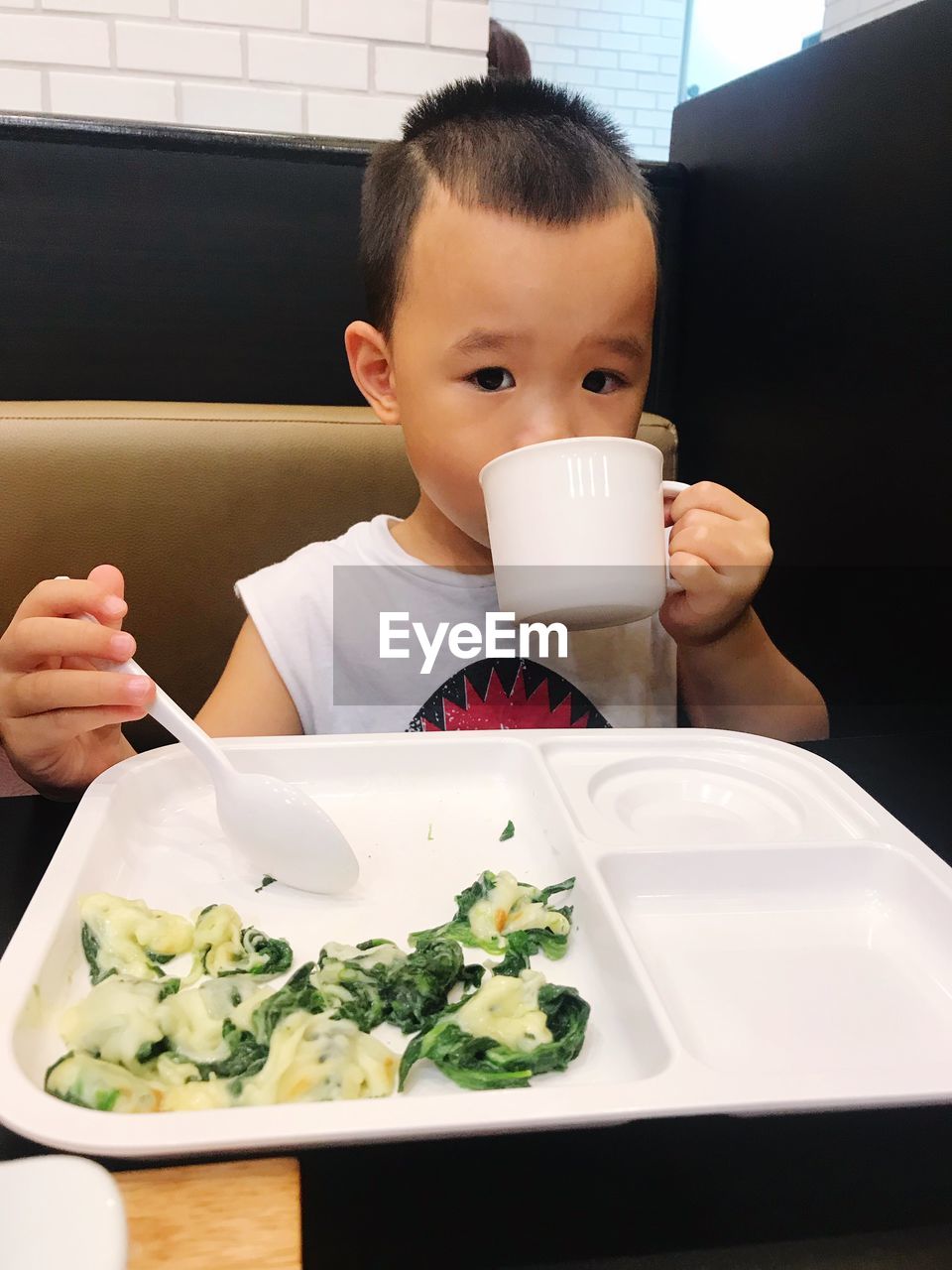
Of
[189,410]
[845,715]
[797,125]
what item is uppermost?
[797,125]

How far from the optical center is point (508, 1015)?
0.49 m

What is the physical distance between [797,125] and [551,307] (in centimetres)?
90

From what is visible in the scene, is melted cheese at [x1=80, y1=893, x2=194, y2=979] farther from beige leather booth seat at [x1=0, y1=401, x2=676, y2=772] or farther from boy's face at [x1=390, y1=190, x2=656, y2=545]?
beige leather booth seat at [x1=0, y1=401, x2=676, y2=772]

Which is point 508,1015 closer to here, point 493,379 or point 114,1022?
point 114,1022

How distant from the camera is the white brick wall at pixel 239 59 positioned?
69.4 inches

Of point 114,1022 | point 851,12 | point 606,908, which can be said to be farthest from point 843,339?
point 851,12

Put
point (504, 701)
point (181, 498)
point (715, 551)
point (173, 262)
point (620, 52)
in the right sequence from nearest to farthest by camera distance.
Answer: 1. point (715, 551)
2. point (504, 701)
3. point (181, 498)
4. point (173, 262)
5. point (620, 52)

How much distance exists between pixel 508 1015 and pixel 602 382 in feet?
2.17

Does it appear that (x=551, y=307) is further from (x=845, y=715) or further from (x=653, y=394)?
(x=653, y=394)

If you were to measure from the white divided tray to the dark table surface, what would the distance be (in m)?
0.02

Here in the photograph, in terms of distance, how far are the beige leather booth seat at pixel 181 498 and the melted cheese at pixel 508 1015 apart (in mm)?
1016

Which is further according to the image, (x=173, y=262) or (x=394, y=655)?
(x=173, y=262)

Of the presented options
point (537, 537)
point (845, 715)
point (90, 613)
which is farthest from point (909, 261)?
point (90, 613)

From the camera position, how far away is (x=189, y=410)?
138cm
